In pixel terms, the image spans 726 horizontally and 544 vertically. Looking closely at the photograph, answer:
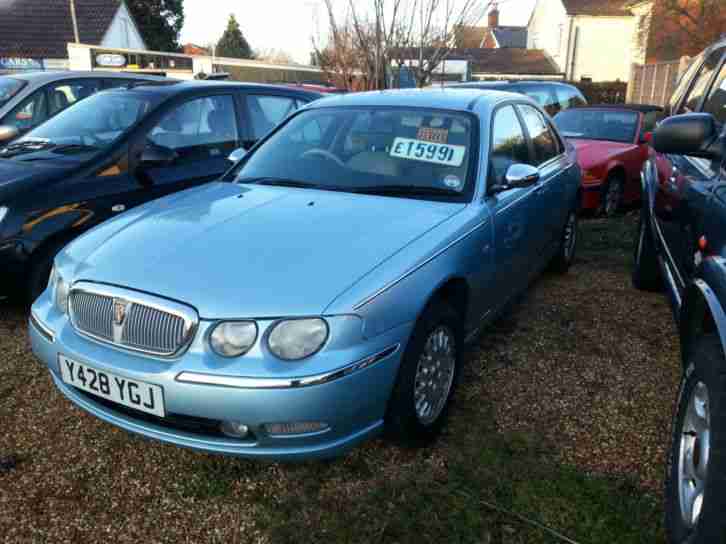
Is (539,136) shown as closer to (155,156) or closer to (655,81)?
(155,156)

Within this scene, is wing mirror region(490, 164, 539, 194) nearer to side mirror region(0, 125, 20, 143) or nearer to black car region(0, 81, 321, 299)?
black car region(0, 81, 321, 299)

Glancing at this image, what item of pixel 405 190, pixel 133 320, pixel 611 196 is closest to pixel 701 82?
pixel 405 190

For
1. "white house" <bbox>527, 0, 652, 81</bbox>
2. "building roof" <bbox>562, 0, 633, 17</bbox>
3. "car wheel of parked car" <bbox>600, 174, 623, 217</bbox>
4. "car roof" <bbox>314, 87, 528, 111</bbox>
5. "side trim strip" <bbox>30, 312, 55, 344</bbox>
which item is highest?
"building roof" <bbox>562, 0, 633, 17</bbox>

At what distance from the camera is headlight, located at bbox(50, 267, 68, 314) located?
273 cm

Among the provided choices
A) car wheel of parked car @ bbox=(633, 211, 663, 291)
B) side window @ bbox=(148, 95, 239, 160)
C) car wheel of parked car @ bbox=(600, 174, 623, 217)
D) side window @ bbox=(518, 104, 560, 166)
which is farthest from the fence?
side window @ bbox=(148, 95, 239, 160)

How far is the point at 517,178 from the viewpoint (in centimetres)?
337

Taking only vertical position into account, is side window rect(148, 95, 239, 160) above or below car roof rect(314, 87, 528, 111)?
below

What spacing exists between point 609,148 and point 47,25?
3535 centimetres

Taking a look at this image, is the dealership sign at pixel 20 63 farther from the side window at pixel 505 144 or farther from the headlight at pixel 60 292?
the headlight at pixel 60 292

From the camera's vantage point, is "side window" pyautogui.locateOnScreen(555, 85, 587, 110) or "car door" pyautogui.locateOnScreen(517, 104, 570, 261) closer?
"car door" pyautogui.locateOnScreen(517, 104, 570, 261)

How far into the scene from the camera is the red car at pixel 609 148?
7.57 m

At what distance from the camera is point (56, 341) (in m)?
2.62

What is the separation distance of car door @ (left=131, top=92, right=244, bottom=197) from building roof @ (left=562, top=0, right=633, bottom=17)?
120 feet

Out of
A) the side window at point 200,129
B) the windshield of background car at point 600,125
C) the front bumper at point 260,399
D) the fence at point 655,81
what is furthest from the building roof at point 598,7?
the front bumper at point 260,399
